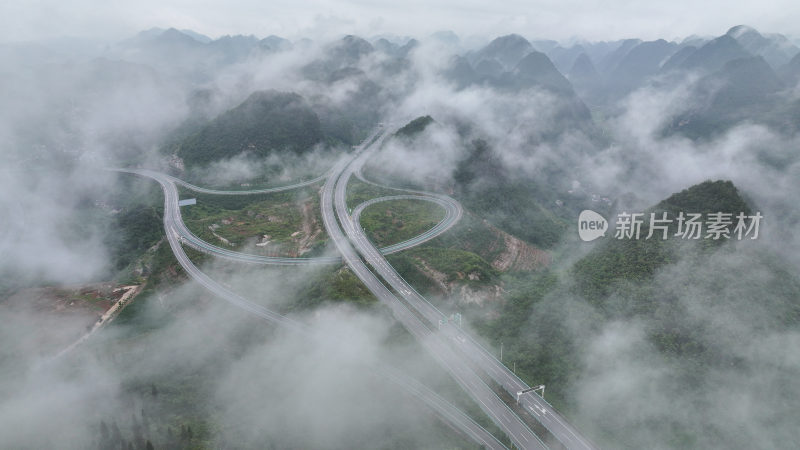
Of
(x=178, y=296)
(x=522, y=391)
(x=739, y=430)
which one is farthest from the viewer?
(x=178, y=296)

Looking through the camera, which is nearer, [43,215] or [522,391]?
[522,391]

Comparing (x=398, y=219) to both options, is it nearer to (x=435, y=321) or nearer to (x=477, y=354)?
(x=435, y=321)

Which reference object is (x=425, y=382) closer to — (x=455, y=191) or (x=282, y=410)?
(x=282, y=410)

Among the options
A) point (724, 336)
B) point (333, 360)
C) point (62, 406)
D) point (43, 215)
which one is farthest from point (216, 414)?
point (43, 215)

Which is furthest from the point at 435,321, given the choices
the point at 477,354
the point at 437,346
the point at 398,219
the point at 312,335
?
the point at 398,219

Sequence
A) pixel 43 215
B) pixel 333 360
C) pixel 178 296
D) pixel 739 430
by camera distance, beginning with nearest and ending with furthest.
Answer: pixel 739 430 → pixel 333 360 → pixel 178 296 → pixel 43 215

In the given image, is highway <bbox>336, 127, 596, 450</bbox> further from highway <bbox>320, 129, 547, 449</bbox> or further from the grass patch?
the grass patch

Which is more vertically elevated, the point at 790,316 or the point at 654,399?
the point at 790,316
